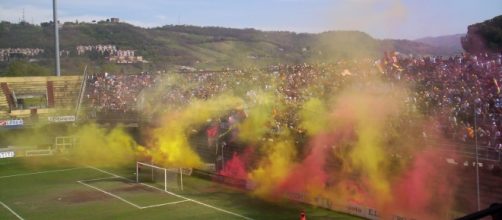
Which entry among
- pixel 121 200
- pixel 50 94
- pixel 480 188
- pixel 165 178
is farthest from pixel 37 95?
pixel 480 188

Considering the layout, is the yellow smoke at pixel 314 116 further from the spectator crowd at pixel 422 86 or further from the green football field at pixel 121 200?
the green football field at pixel 121 200

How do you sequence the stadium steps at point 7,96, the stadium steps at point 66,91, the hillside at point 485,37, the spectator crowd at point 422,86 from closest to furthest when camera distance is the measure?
1. the spectator crowd at point 422,86
2. the hillside at point 485,37
3. the stadium steps at point 7,96
4. the stadium steps at point 66,91

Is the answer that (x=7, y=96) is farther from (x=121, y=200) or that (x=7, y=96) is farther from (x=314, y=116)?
(x=314, y=116)

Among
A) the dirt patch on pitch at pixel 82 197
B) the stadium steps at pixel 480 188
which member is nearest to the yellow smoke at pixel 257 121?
the dirt patch on pitch at pixel 82 197

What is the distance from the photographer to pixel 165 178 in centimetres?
2092

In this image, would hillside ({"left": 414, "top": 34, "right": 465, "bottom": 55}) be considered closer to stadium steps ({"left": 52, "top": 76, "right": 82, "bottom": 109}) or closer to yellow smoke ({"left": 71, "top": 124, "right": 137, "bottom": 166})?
yellow smoke ({"left": 71, "top": 124, "right": 137, "bottom": 166})

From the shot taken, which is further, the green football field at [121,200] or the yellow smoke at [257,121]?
the yellow smoke at [257,121]

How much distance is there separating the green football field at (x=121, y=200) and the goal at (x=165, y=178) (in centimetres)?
35

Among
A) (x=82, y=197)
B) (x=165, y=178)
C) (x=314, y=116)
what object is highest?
(x=314, y=116)

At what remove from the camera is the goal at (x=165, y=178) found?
2122cm

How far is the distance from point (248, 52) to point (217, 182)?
3885 centimetres

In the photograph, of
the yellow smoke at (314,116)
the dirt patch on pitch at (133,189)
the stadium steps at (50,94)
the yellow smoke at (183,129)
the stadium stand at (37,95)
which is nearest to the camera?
the yellow smoke at (314,116)

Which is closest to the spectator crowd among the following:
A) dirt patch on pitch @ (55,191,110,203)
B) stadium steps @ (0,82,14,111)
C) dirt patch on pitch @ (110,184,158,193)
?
dirt patch on pitch @ (110,184,158,193)

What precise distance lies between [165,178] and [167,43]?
67.9 m
